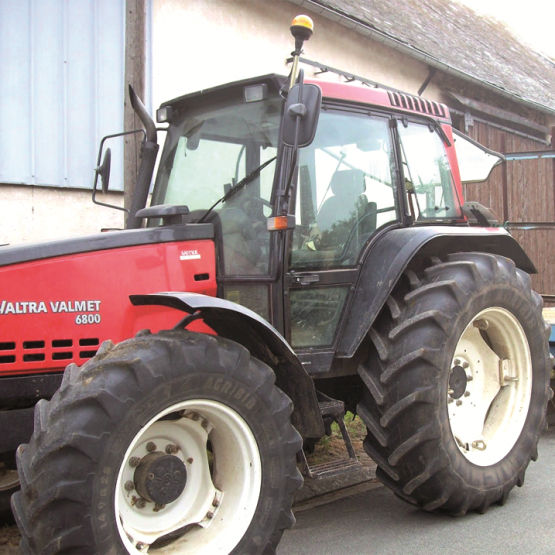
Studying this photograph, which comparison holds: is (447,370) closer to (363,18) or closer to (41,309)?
(41,309)

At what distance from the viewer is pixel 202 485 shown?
10.2ft

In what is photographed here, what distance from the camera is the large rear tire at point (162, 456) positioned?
8.34 feet

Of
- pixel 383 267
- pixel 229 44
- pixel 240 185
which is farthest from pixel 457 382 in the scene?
pixel 229 44

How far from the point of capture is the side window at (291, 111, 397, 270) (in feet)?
12.5

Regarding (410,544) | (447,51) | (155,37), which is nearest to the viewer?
(410,544)

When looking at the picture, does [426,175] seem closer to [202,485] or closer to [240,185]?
[240,185]

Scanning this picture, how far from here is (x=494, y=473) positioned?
402 centimetres

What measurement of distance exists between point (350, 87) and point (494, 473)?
7.47ft

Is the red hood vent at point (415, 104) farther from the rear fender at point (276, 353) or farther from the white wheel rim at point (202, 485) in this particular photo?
the white wheel rim at point (202, 485)

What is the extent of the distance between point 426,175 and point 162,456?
99.2 inches

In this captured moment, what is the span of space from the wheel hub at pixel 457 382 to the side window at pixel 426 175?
0.93m

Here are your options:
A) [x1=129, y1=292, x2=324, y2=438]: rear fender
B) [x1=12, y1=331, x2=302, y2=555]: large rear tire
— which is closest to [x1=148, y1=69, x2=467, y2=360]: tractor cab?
[x1=129, y1=292, x2=324, y2=438]: rear fender

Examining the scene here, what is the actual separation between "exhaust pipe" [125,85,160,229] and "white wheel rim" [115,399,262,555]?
1552 mm

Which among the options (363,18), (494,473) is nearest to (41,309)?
(494,473)
